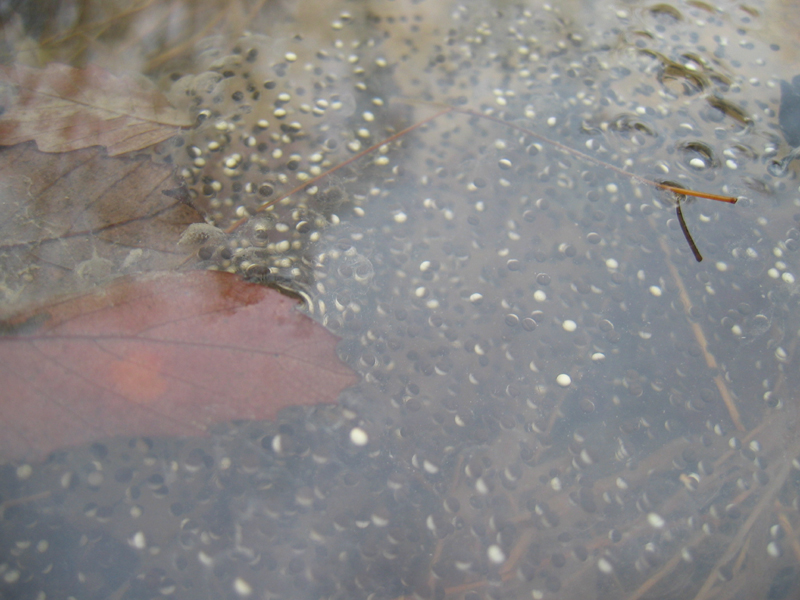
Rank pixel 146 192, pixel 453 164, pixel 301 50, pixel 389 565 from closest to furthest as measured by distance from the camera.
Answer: pixel 389 565, pixel 146 192, pixel 453 164, pixel 301 50

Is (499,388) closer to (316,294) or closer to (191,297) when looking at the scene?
(316,294)

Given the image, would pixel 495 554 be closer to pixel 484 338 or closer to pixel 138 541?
pixel 484 338

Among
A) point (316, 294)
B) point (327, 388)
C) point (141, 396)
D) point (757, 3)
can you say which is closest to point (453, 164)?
point (316, 294)

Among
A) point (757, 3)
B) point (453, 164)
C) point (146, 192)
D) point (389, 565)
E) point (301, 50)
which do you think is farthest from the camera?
point (757, 3)

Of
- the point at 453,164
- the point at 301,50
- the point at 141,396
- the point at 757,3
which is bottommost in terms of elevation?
the point at 141,396

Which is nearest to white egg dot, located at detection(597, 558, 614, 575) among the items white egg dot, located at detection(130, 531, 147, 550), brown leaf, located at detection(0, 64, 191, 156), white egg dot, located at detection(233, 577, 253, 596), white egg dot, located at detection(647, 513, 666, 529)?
white egg dot, located at detection(647, 513, 666, 529)

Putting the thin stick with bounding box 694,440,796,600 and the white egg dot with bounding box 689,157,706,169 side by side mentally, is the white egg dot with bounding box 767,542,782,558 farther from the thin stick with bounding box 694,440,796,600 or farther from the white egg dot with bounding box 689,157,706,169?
the white egg dot with bounding box 689,157,706,169

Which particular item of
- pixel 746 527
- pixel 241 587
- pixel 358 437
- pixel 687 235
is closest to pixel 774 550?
pixel 746 527
